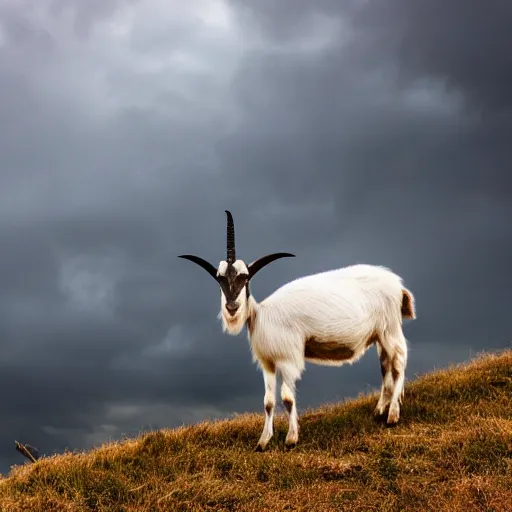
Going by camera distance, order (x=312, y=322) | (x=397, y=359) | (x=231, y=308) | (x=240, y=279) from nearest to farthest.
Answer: (x=231, y=308), (x=240, y=279), (x=312, y=322), (x=397, y=359)

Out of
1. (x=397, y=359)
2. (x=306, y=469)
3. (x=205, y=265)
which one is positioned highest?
(x=205, y=265)

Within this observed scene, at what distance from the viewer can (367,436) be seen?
42.0 feet

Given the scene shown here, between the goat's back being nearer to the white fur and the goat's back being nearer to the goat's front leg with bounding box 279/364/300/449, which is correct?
the white fur

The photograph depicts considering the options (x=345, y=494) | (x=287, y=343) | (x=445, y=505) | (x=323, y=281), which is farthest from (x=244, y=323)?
(x=445, y=505)

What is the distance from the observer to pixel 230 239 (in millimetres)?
12891

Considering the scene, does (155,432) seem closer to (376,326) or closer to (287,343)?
(287,343)

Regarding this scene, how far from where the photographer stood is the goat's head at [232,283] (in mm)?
12508

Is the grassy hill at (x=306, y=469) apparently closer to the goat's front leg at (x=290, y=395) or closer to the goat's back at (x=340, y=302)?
the goat's front leg at (x=290, y=395)

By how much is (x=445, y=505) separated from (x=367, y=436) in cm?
365

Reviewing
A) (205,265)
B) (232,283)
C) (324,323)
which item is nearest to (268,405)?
(324,323)

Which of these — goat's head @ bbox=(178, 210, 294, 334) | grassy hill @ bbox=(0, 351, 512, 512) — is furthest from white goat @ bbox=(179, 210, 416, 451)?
grassy hill @ bbox=(0, 351, 512, 512)

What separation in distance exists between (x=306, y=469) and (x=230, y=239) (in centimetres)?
438

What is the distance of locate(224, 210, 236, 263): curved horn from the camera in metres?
12.8

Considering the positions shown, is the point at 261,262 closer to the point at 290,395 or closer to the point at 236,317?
the point at 236,317
